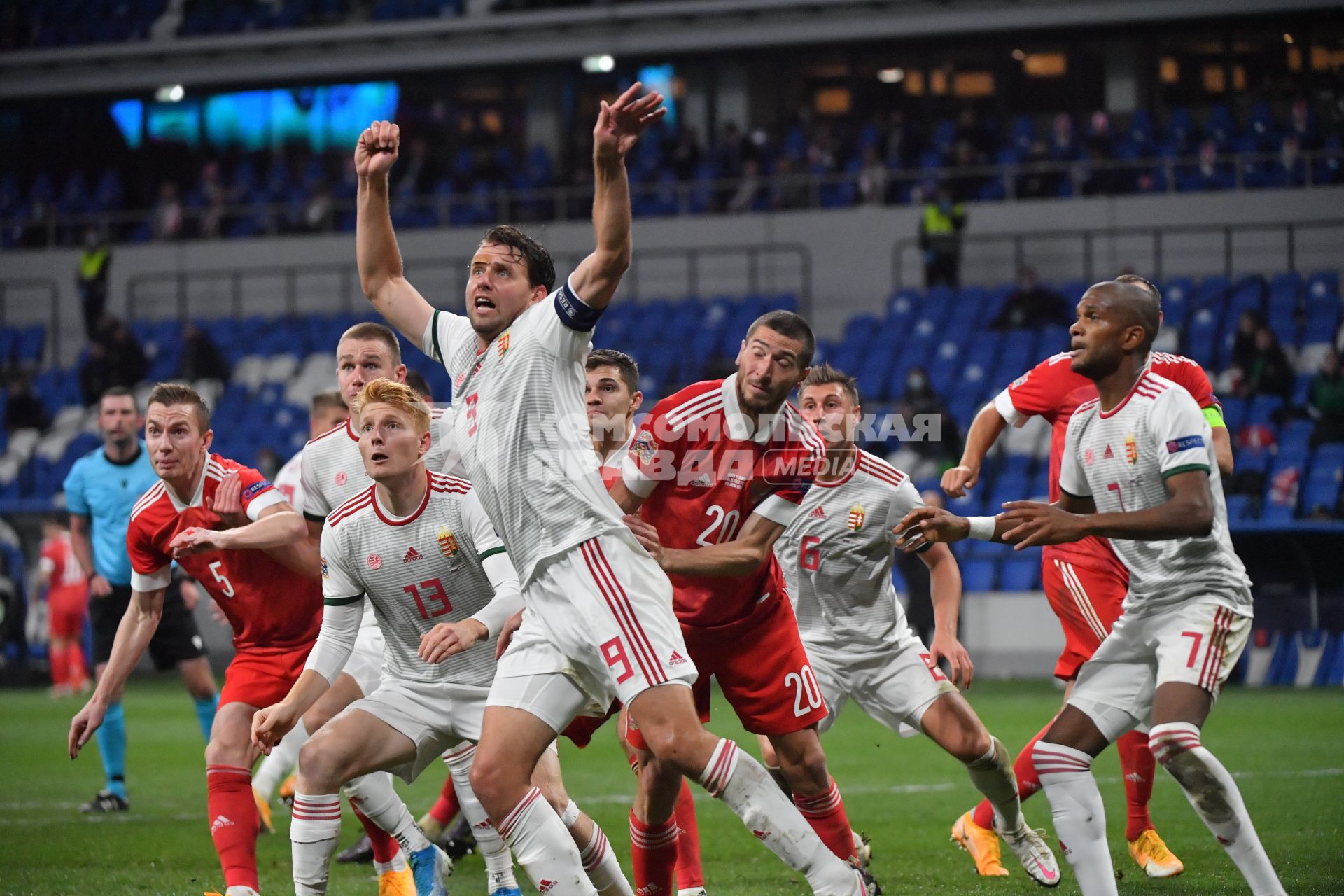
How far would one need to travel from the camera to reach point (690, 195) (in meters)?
25.8

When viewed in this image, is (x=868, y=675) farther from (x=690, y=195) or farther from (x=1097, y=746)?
(x=690, y=195)

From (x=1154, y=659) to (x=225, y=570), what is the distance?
3891 mm

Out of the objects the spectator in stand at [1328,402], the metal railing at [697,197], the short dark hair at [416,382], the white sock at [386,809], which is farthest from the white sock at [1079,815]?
the metal railing at [697,197]

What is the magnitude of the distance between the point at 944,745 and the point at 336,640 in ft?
8.77

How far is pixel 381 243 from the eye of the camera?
18.4 feet

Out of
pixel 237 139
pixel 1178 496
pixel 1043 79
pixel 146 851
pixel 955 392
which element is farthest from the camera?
pixel 237 139

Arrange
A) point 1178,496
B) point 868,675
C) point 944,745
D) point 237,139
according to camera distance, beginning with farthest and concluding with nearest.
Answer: point 237,139, point 868,675, point 944,745, point 1178,496

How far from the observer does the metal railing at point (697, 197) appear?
22828 mm

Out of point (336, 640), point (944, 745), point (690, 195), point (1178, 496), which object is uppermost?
point (690, 195)

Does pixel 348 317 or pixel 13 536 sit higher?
pixel 348 317

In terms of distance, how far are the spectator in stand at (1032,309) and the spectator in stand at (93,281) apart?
15.3 metres

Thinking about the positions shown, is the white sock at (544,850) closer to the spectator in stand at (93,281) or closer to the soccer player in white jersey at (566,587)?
the soccer player in white jersey at (566,587)

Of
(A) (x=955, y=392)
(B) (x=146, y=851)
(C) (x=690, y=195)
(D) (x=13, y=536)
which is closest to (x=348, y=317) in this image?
(C) (x=690, y=195)

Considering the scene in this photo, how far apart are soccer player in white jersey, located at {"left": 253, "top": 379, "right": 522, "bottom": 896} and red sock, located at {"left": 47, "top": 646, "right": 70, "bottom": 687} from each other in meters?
13.1
